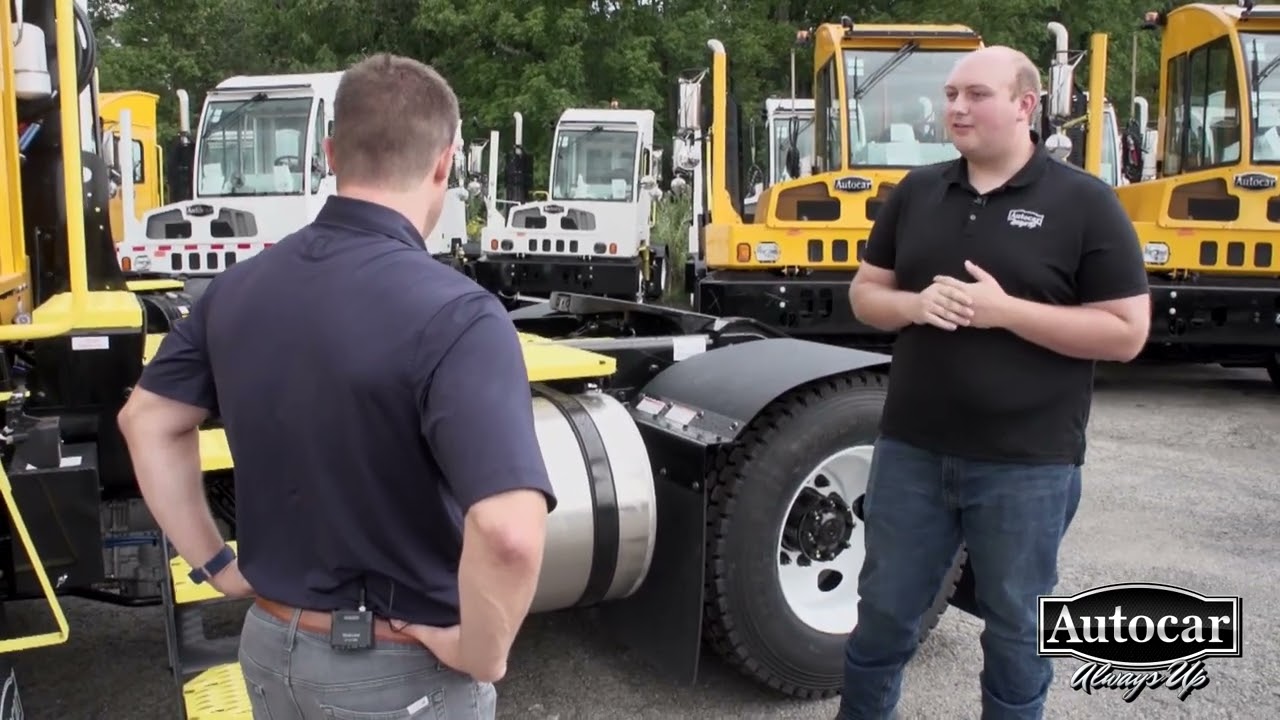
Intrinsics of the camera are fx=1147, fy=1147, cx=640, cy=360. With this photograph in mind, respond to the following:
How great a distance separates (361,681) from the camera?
1741 millimetres

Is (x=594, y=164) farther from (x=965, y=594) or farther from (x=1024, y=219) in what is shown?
(x=1024, y=219)

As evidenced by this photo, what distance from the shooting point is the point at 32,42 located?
3.14 meters

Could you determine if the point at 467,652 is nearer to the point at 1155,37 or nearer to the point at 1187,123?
the point at 1187,123

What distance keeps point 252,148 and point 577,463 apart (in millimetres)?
10330

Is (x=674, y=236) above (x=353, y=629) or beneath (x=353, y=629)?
above

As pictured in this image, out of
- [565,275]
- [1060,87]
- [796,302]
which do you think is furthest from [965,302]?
[565,275]

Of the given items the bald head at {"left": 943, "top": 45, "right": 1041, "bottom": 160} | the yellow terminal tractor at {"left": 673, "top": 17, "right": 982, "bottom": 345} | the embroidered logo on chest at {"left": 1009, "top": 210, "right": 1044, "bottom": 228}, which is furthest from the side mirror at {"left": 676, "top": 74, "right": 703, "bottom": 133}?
the embroidered logo on chest at {"left": 1009, "top": 210, "right": 1044, "bottom": 228}

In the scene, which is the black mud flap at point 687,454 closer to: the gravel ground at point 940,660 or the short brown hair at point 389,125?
the gravel ground at point 940,660

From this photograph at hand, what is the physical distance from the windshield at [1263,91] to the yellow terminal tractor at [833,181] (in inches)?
91.1

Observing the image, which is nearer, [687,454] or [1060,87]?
Answer: [687,454]

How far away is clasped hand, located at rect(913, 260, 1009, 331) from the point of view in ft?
8.98

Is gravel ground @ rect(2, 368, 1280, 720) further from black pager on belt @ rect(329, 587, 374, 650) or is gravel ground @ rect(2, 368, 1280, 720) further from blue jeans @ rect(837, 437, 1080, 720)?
black pager on belt @ rect(329, 587, 374, 650)

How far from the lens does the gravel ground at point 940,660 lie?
3.83 meters

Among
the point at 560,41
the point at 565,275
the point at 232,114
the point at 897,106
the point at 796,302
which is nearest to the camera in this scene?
the point at 796,302
